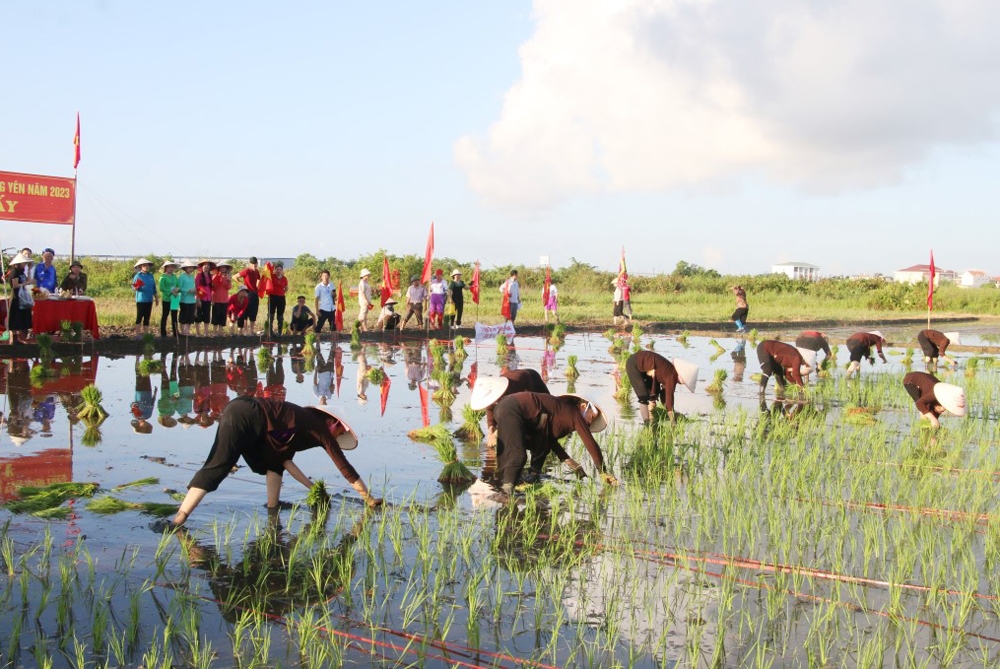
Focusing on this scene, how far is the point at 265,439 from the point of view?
218 inches

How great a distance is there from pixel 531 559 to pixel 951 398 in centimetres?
539

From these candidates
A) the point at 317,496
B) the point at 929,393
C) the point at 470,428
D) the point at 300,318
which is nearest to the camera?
the point at 317,496

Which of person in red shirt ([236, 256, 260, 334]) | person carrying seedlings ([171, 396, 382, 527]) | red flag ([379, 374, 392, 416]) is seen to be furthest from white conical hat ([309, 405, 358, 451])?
person in red shirt ([236, 256, 260, 334])

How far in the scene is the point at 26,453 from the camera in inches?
292

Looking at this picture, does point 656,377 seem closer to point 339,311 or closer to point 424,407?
point 424,407

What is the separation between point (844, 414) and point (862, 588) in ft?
18.5

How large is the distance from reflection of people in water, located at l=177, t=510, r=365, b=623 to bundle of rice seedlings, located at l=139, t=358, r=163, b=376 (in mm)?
7445

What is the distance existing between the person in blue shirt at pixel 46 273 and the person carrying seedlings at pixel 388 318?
6717 mm

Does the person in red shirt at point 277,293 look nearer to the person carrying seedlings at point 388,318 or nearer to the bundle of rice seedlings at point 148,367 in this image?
the person carrying seedlings at point 388,318

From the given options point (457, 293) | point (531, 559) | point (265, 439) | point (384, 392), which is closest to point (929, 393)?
point (531, 559)

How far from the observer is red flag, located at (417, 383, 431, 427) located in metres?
9.84

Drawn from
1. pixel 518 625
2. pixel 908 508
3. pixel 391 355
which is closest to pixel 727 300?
pixel 391 355

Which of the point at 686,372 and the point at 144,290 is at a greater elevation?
the point at 144,290

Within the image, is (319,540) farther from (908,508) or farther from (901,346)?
(901,346)
